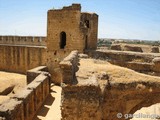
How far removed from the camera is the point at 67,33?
1655cm

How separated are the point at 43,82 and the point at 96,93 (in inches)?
312

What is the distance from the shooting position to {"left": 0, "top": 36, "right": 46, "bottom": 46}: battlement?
2244cm

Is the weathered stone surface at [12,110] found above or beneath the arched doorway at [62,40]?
beneath

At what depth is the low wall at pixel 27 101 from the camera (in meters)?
8.07

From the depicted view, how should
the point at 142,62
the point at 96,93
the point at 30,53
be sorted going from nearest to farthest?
the point at 96,93
the point at 142,62
the point at 30,53

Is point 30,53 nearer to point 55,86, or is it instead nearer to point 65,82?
point 55,86

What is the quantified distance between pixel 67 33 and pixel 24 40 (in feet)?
27.8

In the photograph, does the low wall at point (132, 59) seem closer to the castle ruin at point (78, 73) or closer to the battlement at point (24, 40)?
the castle ruin at point (78, 73)

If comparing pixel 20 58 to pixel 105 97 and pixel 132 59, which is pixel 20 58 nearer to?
pixel 132 59

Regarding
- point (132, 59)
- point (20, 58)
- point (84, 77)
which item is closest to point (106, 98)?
point (84, 77)

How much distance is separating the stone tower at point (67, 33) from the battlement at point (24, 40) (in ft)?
17.0

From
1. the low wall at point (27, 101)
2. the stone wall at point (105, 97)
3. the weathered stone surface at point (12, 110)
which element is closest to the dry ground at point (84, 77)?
the stone wall at point (105, 97)

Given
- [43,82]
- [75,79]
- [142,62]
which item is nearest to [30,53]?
[43,82]

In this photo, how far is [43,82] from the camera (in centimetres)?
1339
